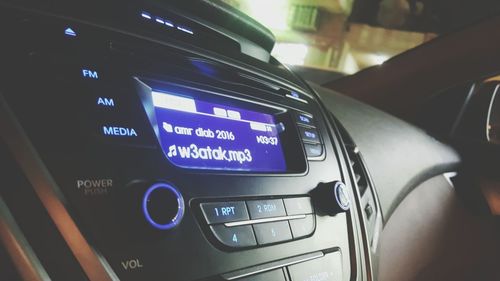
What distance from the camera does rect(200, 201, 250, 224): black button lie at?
0.45 metres

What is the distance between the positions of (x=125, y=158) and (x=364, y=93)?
1.00 metres

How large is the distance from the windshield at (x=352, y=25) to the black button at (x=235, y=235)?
387 cm

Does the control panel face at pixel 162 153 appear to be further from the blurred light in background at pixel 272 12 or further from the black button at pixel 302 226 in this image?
the blurred light in background at pixel 272 12

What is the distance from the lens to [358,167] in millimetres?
824

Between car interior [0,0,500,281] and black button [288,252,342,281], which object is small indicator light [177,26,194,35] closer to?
car interior [0,0,500,281]

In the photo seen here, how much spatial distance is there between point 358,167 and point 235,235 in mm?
419

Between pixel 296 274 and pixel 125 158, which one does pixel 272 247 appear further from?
pixel 125 158

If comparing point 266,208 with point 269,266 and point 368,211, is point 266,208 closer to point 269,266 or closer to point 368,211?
point 269,266

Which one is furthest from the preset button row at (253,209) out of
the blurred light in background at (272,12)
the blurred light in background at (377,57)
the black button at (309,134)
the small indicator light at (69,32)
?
the blurred light in background at (272,12)

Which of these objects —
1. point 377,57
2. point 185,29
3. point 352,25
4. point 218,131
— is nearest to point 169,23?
point 185,29

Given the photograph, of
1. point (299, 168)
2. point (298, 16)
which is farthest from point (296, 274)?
point (298, 16)

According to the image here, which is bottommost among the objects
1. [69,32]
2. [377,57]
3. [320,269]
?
[320,269]

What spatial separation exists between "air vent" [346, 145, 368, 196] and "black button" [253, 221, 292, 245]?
0.31 meters

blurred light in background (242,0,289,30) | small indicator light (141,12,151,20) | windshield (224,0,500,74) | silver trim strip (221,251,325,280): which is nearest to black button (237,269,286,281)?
silver trim strip (221,251,325,280)
